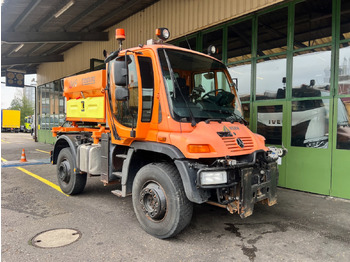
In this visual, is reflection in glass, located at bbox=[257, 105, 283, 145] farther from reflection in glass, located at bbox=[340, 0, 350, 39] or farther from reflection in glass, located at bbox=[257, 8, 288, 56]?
reflection in glass, located at bbox=[340, 0, 350, 39]

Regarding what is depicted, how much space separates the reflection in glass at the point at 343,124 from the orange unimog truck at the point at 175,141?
7.42 feet

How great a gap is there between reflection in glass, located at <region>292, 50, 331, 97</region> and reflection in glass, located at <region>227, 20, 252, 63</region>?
1413 millimetres

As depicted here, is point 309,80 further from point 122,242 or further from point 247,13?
point 122,242

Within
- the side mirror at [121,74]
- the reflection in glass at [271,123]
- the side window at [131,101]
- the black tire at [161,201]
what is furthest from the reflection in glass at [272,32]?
the black tire at [161,201]

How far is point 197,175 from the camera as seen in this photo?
3096mm

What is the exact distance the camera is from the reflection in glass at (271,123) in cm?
640

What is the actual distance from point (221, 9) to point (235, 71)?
1.75 metres

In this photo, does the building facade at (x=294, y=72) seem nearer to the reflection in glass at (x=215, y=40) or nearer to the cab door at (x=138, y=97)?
the reflection in glass at (x=215, y=40)

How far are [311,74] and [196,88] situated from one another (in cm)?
334

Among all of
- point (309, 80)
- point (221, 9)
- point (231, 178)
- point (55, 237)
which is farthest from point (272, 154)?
point (221, 9)

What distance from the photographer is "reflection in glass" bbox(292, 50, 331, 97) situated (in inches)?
222

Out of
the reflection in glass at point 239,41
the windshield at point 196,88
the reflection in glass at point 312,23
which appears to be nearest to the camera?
the windshield at point 196,88

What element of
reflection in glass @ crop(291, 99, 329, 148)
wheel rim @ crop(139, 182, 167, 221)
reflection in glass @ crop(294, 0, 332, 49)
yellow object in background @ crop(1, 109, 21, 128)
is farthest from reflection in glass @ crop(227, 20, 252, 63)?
yellow object in background @ crop(1, 109, 21, 128)

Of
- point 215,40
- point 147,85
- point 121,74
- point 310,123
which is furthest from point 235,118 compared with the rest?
point 215,40
